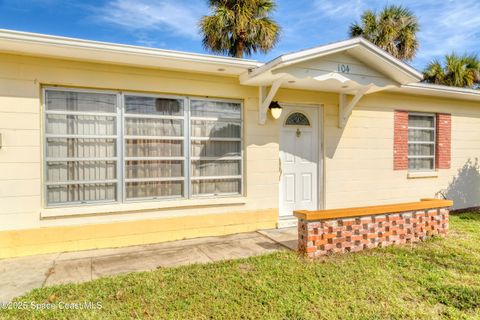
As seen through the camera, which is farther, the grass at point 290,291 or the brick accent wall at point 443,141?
the brick accent wall at point 443,141

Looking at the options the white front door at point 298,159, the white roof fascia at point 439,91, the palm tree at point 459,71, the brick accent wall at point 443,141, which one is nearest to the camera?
the white front door at point 298,159

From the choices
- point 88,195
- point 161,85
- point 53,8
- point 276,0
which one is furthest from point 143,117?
point 276,0

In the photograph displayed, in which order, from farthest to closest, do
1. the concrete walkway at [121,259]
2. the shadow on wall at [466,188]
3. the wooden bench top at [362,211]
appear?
the shadow on wall at [466,188]
the wooden bench top at [362,211]
the concrete walkway at [121,259]

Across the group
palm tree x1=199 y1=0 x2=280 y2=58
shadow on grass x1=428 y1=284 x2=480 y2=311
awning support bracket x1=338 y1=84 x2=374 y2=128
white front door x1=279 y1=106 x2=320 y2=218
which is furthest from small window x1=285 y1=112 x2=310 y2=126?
palm tree x1=199 y1=0 x2=280 y2=58

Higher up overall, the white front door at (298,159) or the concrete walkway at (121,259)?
the white front door at (298,159)

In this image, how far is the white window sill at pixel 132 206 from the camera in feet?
15.0

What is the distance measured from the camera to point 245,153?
226 inches

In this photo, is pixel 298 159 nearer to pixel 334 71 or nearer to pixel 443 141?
pixel 334 71

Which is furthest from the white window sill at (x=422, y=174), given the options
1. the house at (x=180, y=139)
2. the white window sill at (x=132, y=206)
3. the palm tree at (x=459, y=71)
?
the palm tree at (x=459, y=71)

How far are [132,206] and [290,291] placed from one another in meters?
2.89

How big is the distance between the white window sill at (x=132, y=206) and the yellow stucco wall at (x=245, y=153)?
2 cm

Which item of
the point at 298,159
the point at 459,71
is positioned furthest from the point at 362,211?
the point at 459,71

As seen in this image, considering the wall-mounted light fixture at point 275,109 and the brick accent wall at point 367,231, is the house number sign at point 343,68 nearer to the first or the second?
the wall-mounted light fixture at point 275,109

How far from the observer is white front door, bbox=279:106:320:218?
243 inches
